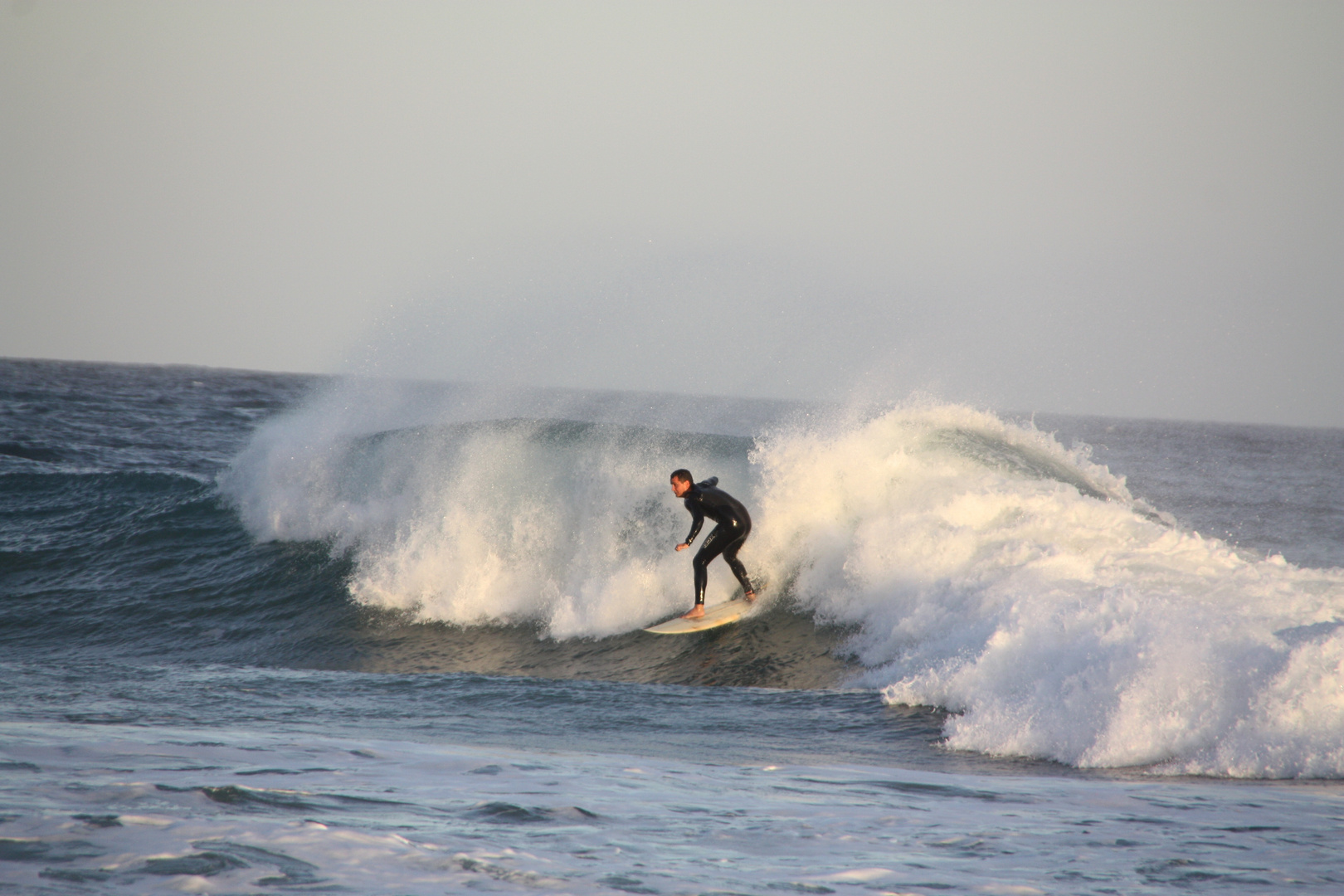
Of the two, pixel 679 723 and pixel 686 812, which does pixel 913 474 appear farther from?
pixel 686 812

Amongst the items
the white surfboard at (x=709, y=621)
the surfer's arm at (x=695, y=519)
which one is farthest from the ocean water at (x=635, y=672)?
the surfer's arm at (x=695, y=519)

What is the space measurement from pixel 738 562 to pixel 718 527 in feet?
1.40

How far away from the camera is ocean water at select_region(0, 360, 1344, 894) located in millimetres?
3971

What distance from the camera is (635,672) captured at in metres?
8.62

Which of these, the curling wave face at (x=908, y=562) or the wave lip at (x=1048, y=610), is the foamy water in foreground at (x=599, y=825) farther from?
the curling wave face at (x=908, y=562)

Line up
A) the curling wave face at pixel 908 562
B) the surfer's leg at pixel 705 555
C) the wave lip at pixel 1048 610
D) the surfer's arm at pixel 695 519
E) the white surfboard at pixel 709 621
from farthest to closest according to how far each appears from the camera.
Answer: the surfer's leg at pixel 705 555
the white surfboard at pixel 709 621
the surfer's arm at pixel 695 519
the curling wave face at pixel 908 562
the wave lip at pixel 1048 610

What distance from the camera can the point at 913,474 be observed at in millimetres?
10547

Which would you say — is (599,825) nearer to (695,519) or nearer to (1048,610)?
(1048,610)

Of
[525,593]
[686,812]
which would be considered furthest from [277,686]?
[686,812]

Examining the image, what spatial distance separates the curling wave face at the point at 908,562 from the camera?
5.98 meters

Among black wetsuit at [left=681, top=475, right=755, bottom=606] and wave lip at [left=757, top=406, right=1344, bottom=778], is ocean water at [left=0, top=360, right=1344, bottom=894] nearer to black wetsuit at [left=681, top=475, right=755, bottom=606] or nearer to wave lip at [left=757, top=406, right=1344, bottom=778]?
wave lip at [left=757, top=406, right=1344, bottom=778]

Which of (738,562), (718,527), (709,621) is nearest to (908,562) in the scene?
(738,562)

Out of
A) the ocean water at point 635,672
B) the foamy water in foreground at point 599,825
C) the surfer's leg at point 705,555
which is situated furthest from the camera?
the surfer's leg at point 705,555

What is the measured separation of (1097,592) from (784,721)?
2.65 metres
